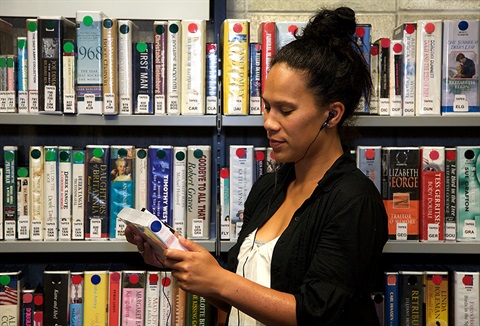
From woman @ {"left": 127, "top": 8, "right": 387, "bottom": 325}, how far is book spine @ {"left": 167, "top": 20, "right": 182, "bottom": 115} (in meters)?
0.53

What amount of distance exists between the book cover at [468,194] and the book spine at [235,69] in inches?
27.8

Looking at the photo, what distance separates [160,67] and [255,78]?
11.9 inches

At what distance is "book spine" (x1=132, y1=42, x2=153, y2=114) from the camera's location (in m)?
1.96

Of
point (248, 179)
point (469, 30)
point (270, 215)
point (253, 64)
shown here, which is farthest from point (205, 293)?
point (469, 30)

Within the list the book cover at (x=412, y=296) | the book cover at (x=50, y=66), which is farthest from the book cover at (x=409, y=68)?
the book cover at (x=50, y=66)

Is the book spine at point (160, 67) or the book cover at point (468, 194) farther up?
the book spine at point (160, 67)

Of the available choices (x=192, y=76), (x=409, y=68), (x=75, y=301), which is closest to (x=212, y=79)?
(x=192, y=76)

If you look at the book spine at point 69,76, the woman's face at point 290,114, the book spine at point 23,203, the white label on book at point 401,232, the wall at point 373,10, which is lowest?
the white label on book at point 401,232

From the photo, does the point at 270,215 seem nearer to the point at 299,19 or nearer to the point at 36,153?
the point at 36,153

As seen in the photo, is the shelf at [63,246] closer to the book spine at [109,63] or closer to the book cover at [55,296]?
the book cover at [55,296]

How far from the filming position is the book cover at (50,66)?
192cm

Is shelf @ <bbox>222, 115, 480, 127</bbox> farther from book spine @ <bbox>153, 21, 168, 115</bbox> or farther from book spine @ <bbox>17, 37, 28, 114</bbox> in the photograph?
book spine @ <bbox>17, 37, 28, 114</bbox>

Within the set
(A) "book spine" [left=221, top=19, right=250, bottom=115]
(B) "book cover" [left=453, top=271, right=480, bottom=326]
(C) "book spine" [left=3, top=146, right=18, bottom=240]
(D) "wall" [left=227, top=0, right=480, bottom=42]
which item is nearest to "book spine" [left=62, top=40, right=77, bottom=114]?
(C) "book spine" [left=3, top=146, right=18, bottom=240]

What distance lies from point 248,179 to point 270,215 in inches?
19.6
